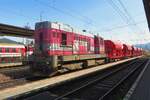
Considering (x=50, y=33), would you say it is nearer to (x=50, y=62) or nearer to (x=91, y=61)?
(x=50, y=62)

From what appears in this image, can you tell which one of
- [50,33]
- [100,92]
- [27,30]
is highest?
[27,30]

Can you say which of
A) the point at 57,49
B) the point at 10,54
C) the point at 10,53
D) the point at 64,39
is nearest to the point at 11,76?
the point at 57,49

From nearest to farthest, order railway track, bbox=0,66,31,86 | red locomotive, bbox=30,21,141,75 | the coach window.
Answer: railway track, bbox=0,66,31,86 < red locomotive, bbox=30,21,141,75 < the coach window

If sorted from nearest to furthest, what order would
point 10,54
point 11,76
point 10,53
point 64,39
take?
point 11,76
point 64,39
point 10,54
point 10,53

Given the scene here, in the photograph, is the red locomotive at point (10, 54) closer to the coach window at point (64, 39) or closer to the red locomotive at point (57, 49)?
the red locomotive at point (57, 49)

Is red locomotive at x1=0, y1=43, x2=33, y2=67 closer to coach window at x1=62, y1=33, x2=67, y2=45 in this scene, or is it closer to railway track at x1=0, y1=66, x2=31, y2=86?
railway track at x1=0, y1=66, x2=31, y2=86

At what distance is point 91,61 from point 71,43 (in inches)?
186

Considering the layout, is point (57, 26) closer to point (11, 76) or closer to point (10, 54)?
point (11, 76)

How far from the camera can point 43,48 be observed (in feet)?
53.6

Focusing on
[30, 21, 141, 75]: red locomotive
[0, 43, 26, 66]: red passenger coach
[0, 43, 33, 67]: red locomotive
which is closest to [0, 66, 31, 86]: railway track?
[30, 21, 141, 75]: red locomotive

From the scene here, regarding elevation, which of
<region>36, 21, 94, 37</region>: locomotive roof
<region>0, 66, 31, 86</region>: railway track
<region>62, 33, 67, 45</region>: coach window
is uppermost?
<region>36, 21, 94, 37</region>: locomotive roof

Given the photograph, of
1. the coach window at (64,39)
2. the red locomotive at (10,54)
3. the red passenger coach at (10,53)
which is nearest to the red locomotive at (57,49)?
the coach window at (64,39)

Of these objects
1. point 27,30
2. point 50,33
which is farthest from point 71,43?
point 27,30

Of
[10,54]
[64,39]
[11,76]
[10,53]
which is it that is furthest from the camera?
[10,53]
